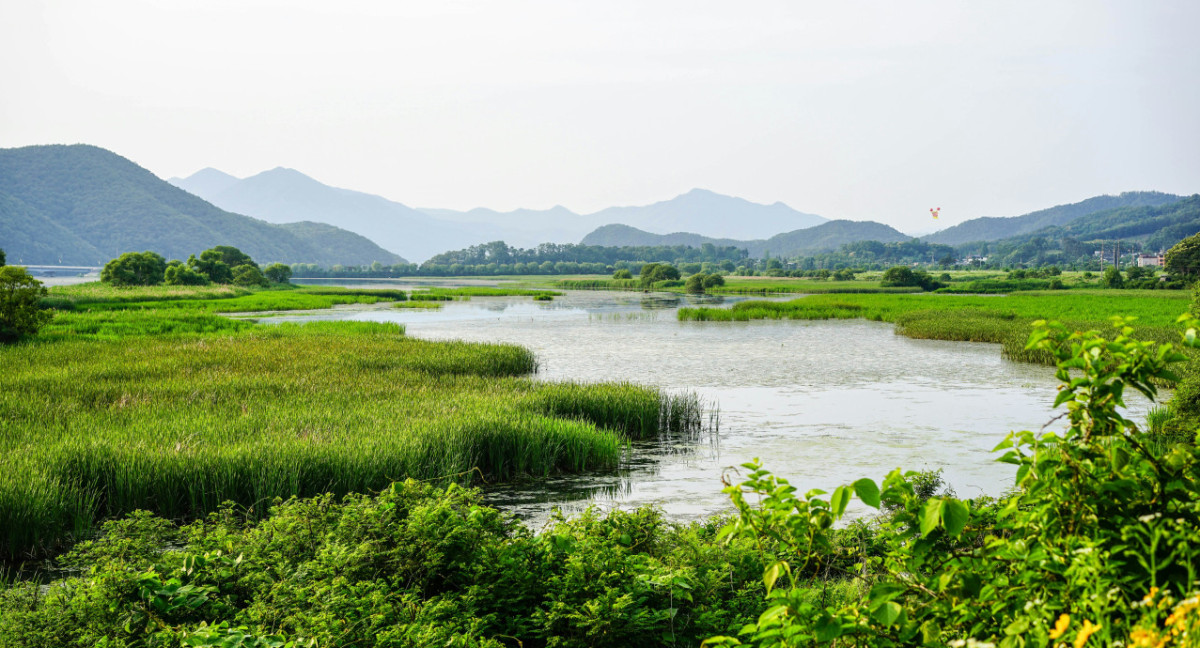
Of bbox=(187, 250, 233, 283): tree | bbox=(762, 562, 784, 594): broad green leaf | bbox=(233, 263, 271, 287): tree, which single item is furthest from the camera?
bbox=(233, 263, 271, 287): tree

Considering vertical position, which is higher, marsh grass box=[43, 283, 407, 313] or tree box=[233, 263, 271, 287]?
tree box=[233, 263, 271, 287]

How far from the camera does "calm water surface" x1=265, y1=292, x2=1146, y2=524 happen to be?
13070 millimetres

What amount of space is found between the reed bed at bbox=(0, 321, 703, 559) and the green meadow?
3cm

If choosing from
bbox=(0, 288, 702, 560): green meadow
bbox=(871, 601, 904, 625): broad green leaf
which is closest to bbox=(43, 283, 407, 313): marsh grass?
bbox=(0, 288, 702, 560): green meadow

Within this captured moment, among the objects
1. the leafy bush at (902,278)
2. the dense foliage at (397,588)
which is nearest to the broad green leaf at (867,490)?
the dense foliage at (397,588)

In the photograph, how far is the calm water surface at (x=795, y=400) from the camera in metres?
13.1

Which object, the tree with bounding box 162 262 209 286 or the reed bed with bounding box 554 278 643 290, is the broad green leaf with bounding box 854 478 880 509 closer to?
the tree with bounding box 162 262 209 286

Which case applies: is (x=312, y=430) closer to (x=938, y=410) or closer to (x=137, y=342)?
(x=938, y=410)

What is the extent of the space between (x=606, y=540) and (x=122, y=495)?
7308 mm

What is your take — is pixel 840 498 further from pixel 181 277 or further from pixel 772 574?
pixel 181 277

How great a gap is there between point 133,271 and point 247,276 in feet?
71.5

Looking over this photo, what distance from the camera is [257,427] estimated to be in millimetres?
13305

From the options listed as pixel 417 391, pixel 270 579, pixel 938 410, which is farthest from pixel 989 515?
pixel 938 410

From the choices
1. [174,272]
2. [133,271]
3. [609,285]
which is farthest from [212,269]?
[609,285]
